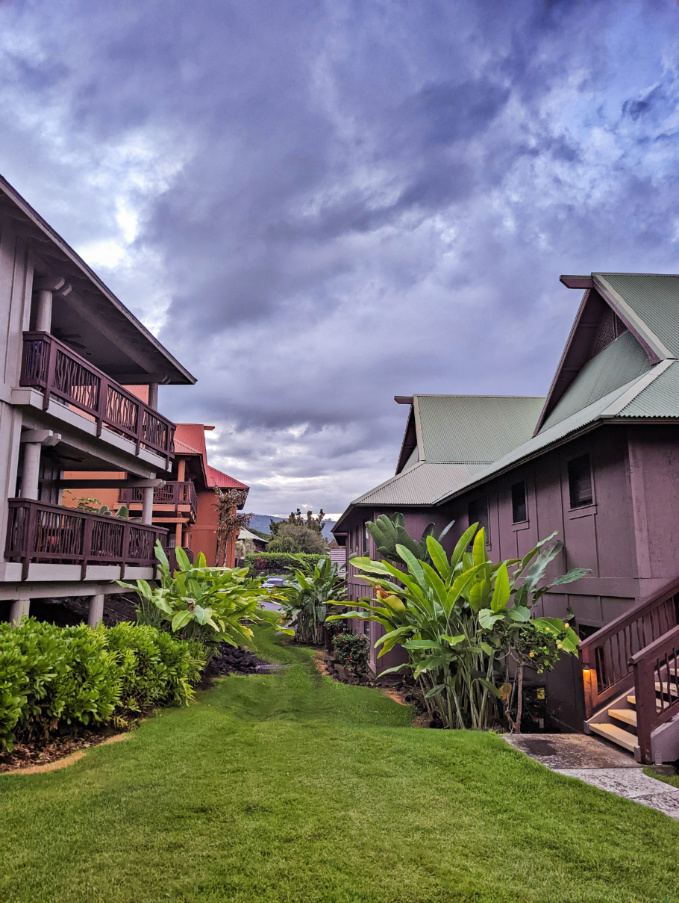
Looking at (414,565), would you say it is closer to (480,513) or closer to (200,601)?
(200,601)

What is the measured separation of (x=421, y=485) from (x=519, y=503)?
4.99 m

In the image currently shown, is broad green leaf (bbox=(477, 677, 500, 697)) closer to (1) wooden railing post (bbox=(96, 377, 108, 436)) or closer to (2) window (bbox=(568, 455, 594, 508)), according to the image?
(2) window (bbox=(568, 455, 594, 508))

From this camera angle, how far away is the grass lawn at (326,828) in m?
3.62

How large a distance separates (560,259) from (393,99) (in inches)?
297

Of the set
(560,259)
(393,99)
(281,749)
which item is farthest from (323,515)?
(281,749)

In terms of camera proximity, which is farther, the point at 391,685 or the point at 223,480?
the point at 223,480

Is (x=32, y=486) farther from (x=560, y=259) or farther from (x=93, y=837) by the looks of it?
(x=560, y=259)

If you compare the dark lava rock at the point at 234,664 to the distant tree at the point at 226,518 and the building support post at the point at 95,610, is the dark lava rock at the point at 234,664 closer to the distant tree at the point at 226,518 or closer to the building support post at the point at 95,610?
the building support post at the point at 95,610

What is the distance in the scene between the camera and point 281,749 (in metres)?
6.60

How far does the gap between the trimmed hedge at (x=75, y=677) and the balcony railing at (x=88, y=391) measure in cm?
413

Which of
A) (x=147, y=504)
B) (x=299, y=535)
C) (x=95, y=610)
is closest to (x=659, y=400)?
(x=95, y=610)

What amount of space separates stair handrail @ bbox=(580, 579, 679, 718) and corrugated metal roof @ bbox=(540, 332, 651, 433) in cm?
368

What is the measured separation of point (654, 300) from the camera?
34.3 ft

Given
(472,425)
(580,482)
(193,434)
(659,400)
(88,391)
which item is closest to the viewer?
(659,400)
